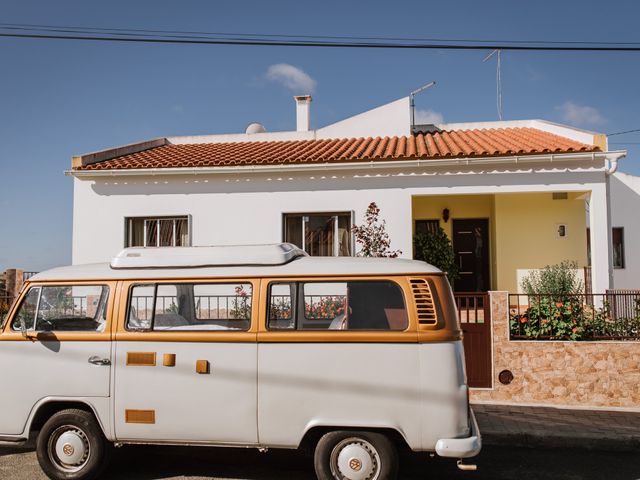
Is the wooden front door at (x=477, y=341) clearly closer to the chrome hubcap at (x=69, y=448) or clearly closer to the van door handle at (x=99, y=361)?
the van door handle at (x=99, y=361)

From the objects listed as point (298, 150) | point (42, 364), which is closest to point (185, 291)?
point (42, 364)

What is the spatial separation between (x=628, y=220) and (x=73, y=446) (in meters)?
17.2

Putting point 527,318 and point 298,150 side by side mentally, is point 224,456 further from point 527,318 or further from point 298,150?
point 298,150

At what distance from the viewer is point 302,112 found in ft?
55.7

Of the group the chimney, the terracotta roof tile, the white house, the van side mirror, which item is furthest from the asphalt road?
the chimney

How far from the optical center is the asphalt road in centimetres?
550

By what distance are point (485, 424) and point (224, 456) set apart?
3276mm

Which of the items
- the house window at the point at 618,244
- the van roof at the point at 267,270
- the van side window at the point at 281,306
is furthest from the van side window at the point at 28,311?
the house window at the point at 618,244

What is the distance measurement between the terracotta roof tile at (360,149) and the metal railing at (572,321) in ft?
10.7

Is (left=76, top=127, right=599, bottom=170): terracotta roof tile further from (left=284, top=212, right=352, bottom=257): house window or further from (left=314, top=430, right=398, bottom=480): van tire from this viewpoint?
(left=314, top=430, right=398, bottom=480): van tire

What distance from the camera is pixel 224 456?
617 centimetres

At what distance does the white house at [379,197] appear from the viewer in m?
10.8

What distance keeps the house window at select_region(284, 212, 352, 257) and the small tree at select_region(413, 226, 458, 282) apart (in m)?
1.83

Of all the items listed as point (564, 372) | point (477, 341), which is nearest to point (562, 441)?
point (564, 372)
